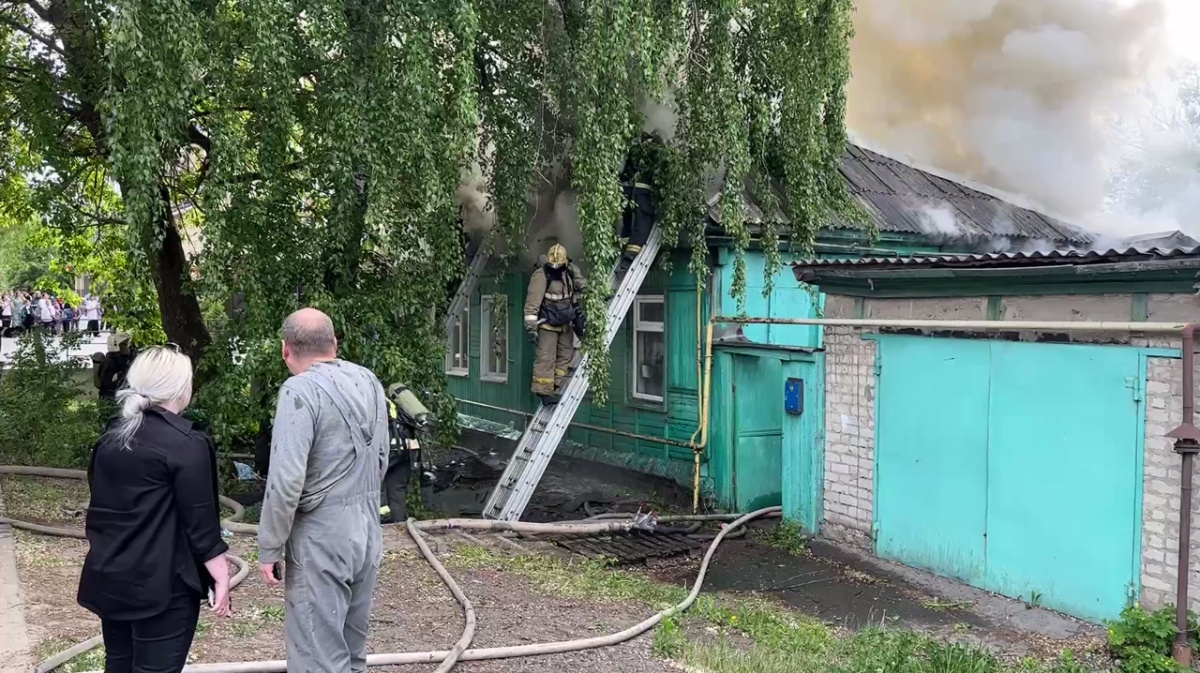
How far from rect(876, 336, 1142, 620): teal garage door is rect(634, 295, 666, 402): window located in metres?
3.61

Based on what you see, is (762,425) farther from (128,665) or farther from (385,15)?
(128,665)

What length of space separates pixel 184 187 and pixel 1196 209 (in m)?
18.6

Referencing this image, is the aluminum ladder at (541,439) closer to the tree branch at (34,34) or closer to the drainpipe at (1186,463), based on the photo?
the drainpipe at (1186,463)

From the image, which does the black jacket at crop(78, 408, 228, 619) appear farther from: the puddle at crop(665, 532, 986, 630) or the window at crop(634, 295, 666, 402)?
the window at crop(634, 295, 666, 402)

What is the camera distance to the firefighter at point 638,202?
988 cm

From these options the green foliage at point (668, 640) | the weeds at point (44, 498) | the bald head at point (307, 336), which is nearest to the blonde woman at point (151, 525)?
the bald head at point (307, 336)

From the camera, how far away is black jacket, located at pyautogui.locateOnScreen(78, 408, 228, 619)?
9.73 feet

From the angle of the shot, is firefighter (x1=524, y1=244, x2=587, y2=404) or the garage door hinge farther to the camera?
firefighter (x1=524, y1=244, x2=587, y2=404)

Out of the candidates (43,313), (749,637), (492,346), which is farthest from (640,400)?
(43,313)

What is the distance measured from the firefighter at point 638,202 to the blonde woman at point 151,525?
702 cm

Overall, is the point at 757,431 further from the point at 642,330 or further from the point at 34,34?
the point at 34,34

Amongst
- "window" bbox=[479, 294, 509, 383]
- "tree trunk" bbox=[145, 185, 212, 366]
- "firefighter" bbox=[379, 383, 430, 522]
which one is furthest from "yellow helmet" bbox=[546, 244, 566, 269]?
"window" bbox=[479, 294, 509, 383]

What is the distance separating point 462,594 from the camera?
Answer: 572 cm

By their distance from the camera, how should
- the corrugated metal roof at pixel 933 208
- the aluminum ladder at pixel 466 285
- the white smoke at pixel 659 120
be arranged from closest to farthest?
the white smoke at pixel 659 120 < the aluminum ladder at pixel 466 285 < the corrugated metal roof at pixel 933 208
